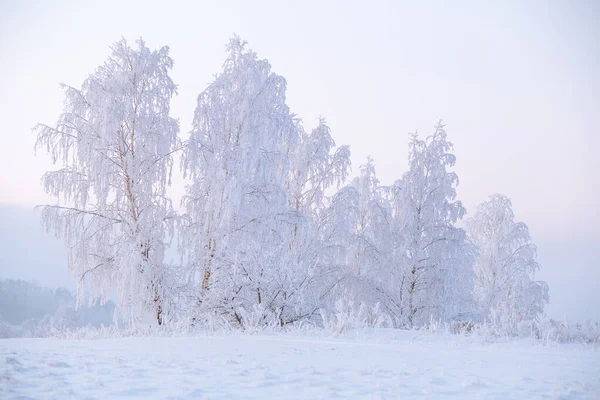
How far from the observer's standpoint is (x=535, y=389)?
12.8 feet

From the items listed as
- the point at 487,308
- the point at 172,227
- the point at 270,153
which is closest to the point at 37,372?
the point at 172,227

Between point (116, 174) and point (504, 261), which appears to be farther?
point (504, 261)

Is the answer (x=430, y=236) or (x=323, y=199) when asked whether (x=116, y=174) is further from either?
(x=430, y=236)

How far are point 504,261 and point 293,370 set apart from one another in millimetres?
20786

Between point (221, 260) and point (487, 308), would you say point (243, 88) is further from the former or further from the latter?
point (487, 308)

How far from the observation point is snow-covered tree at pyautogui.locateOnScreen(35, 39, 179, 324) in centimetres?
1143

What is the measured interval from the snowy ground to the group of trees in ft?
10.3

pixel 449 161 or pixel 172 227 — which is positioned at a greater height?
pixel 449 161

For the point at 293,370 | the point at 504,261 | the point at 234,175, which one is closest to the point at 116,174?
the point at 234,175

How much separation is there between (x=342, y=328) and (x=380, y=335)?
597 millimetres

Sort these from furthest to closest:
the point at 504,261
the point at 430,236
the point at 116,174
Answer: the point at 504,261 < the point at 430,236 < the point at 116,174

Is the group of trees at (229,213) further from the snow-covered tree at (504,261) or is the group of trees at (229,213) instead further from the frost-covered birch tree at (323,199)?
the snow-covered tree at (504,261)

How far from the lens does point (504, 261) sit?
22562 millimetres

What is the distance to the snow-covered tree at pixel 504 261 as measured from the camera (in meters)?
21.3
